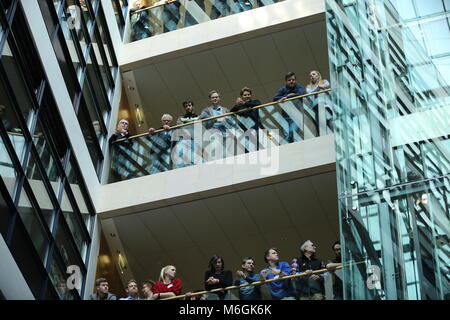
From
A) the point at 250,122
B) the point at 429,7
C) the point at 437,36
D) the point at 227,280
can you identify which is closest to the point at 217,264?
the point at 227,280

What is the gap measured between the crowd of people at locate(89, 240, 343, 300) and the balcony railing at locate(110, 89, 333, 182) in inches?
104

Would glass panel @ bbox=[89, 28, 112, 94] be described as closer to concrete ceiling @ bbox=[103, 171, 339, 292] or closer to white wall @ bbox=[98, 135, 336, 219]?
white wall @ bbox=[98, 135, 336, 219]

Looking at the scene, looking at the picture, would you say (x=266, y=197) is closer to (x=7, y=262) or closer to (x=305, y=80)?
(x=305, y=80)

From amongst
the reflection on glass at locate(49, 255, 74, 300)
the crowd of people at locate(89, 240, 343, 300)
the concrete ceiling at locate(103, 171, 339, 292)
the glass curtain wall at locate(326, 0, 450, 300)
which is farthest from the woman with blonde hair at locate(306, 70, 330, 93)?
the reflection on glass at locate(49, 255, 74, 300)

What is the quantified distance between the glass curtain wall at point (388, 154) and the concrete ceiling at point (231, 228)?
299cm

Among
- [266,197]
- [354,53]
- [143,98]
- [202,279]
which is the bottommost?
[202,279]

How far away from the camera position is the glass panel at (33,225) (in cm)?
1263

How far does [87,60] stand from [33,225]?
4.91 meters

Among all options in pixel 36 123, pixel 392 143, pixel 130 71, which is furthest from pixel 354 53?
pixel 130 71

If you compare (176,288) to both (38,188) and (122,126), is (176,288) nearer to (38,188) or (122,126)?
(38,188)

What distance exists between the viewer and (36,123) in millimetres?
13648

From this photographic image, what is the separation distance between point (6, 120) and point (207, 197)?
476cm
